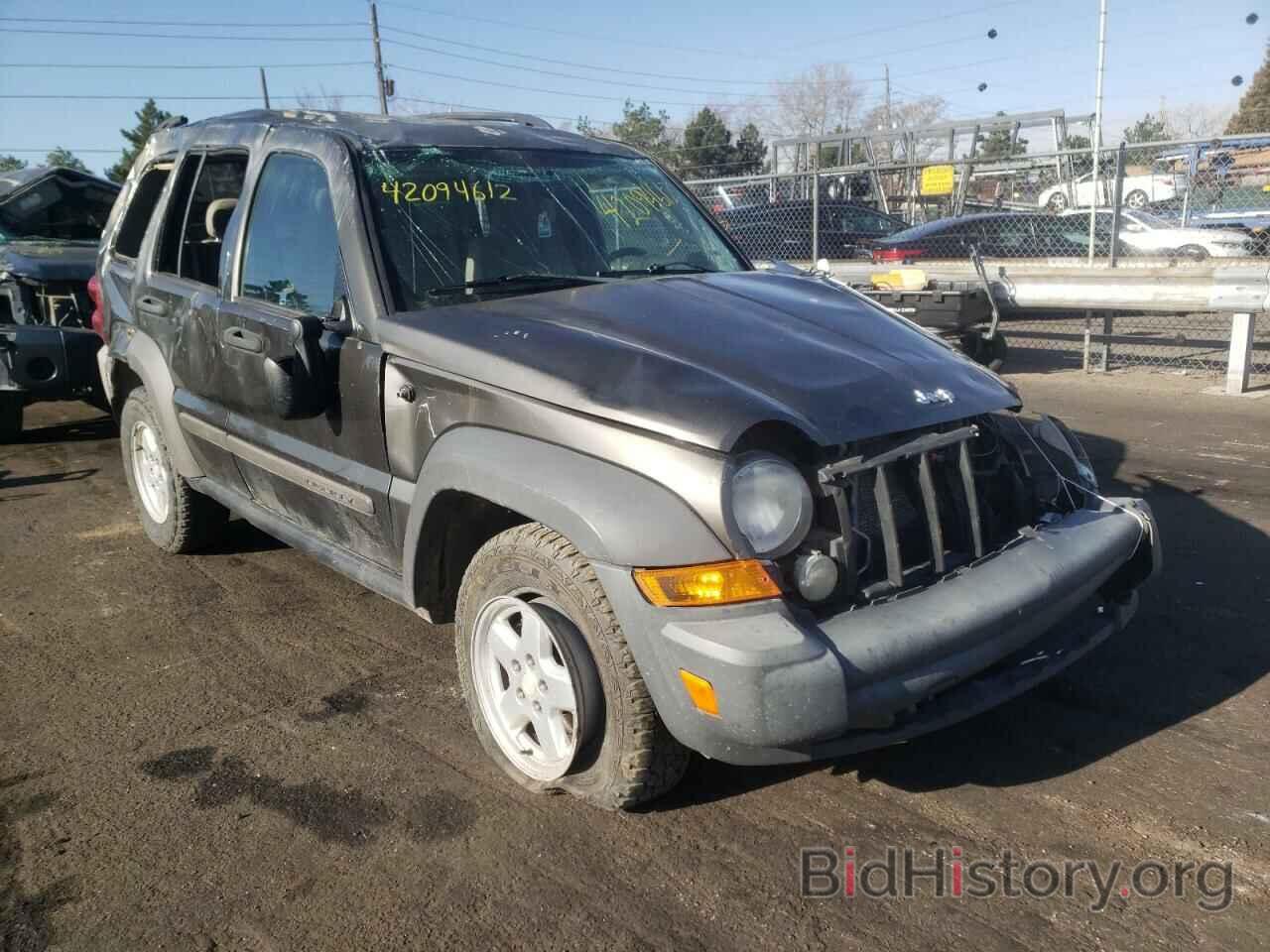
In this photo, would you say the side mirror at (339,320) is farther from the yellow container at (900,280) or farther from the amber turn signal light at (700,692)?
the yellow container at (900,280)

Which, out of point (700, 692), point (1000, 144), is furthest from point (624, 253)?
point (1000, 144)

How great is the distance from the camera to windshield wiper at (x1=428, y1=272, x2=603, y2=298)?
138 inches

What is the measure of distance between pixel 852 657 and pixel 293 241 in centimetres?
258

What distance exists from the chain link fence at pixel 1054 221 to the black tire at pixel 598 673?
8948 millimetres

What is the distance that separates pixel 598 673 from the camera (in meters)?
2.74

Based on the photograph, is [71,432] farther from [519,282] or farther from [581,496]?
[581,496]

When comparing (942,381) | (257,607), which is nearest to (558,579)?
(942,381)

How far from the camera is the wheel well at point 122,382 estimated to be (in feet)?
17.3

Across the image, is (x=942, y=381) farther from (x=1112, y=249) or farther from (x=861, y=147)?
(x=861, y=147)

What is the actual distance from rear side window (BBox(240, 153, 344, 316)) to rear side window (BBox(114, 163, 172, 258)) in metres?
1.39

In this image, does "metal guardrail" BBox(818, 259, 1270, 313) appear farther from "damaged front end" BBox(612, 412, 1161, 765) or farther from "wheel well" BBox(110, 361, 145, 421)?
"wheel well" BBox(110, 361, 145, 421)

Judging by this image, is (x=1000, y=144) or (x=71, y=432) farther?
(x=1000, y=144)

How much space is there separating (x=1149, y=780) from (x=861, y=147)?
22849 millimetres

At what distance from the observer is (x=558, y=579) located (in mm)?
2738
